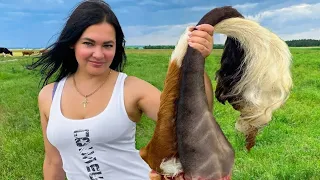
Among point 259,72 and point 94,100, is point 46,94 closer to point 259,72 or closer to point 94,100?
point 94,100

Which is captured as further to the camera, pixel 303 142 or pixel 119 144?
pixel 303 142

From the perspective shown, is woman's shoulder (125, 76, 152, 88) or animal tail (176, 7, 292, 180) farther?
woman's shoulder (125, 76, 152, 88)

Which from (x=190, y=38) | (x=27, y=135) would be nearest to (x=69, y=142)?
(x=190, y=38)

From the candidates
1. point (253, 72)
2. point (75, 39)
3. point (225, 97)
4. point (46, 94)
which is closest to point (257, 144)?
point (46, 94)

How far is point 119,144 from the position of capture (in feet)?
8.95

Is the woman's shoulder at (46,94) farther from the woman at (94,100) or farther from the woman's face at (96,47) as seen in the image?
the woman's face at (96,47)

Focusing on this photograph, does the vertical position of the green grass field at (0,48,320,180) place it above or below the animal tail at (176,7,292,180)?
below

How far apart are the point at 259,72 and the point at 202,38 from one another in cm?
23

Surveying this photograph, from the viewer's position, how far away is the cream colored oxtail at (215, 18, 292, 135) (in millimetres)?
1666

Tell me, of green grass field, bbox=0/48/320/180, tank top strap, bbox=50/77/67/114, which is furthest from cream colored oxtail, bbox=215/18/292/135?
green grass field, bbox=0/48/320/180

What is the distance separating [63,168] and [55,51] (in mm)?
737

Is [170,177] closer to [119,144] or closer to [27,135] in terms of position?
[119,144]

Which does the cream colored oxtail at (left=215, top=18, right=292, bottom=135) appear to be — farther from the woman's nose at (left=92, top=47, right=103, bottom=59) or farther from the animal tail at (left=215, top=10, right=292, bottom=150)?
the woman's nose at (left=92, top=47, right=103, bottom=59)

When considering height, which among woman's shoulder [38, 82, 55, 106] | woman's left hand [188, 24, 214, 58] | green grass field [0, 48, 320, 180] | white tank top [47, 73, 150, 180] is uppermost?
woman's left hand [188, 24, 214, 58]
